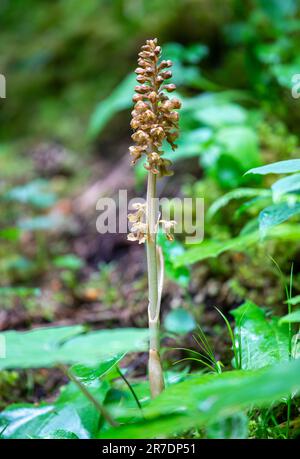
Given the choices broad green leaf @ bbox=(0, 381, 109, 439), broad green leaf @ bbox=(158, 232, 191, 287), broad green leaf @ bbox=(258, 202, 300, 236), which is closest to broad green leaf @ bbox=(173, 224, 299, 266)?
broad green leaf @ bbox=(158, 232, 191, 287)

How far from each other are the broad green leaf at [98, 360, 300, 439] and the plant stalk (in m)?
0.11

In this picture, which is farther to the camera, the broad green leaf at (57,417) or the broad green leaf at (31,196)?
the broad green leaf at (31,196)

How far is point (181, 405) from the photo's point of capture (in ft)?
2.68

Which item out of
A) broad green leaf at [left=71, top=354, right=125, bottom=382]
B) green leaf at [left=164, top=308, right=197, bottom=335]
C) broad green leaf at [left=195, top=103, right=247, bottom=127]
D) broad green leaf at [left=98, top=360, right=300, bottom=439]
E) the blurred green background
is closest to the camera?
broad green leaf at [left=98, top=360, right=300, bottom=439]

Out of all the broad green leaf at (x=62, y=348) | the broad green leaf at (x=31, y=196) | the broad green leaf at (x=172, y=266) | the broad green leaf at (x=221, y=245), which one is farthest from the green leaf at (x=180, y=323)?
the broad green leaf at (x=31, y=196)

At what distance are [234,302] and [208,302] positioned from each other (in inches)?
6.0

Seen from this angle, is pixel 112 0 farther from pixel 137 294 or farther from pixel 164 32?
pixel 137 294

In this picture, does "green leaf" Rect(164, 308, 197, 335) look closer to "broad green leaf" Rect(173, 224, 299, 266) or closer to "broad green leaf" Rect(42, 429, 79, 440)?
"broad green leaf" Rect(173, 224, 299, 266)

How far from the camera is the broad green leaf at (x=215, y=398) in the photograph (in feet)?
2.07

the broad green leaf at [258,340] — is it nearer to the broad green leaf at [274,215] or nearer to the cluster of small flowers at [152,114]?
the broad green leaf at [274,215]

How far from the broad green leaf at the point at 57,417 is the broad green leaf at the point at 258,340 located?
42cm

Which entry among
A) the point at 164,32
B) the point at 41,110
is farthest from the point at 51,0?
the point at 164,32

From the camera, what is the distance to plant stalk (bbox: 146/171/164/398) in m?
1.05

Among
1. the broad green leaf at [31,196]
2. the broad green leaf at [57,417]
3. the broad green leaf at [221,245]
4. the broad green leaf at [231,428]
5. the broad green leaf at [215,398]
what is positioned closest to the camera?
the broad green leaf at [215,398]
